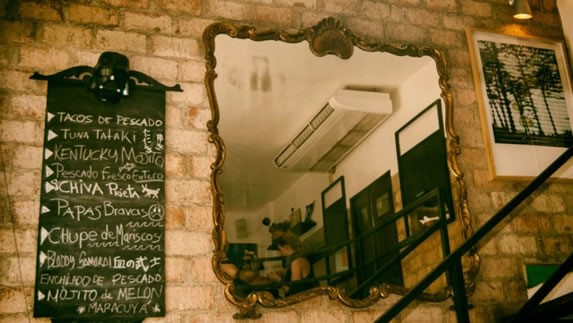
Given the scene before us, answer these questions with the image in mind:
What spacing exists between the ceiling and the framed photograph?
0.67 meters

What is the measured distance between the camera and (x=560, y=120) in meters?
4.18

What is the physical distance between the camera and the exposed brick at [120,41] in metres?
3.45

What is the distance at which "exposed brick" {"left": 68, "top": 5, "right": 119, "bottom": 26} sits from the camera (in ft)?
11.3

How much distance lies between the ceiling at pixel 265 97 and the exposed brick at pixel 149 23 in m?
0.30

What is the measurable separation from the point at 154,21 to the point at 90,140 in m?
0.77

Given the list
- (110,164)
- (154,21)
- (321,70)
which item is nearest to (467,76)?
(321,70)

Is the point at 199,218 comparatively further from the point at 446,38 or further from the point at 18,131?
the point at 446,38

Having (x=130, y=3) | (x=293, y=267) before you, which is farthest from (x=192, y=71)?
(x=293, y=267)

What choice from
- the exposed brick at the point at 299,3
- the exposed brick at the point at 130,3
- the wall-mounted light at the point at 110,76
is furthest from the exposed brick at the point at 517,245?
the exposed brick at the point at 130,3

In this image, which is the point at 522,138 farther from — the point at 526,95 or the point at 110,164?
the point at 110,164

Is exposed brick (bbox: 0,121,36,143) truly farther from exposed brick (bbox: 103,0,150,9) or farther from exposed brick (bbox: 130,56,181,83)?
exposed brick (bbox: 103,0,150,9)

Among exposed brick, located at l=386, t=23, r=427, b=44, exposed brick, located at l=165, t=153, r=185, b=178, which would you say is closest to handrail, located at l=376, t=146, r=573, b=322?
exposed brick, located at l=386, t=23, r=427, b=44

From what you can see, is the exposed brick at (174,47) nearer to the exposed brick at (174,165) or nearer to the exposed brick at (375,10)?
the exposed brick at (174,165)

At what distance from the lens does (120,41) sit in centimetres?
348
